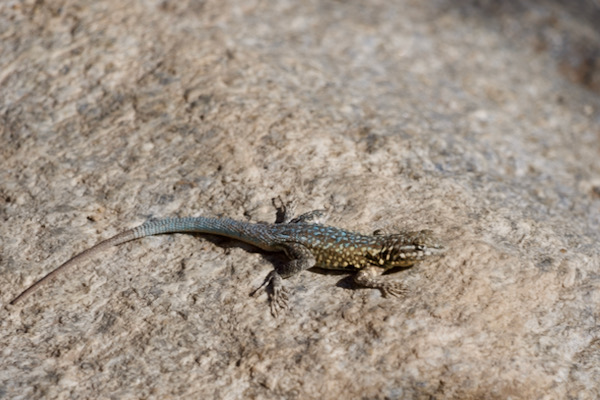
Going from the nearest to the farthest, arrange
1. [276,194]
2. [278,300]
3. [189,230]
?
[278,300], [189,230], [276,194]

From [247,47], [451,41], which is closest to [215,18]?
[247,47]

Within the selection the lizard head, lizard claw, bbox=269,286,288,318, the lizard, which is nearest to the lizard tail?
the lizard

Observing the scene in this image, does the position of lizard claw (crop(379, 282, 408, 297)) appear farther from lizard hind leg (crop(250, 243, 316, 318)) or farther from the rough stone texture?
lizard hind leg (crop(250, 243, 316, 318))

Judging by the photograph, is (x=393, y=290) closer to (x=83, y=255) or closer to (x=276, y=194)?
(x=276, y=194)

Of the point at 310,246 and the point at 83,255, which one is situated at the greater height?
the point at 83,255

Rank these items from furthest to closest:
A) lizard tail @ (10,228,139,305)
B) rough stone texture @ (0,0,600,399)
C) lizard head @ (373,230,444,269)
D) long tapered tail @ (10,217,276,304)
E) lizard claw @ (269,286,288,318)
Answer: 1. long tapered tail @ (10,217,276,304)
2. lizard tail @ (10,228,139,305)
3. lizard head @ (373,230,444,269)
4. lizard claw @ (269,286,288,318)
5. rough stone texture @ (0,0,600,399)

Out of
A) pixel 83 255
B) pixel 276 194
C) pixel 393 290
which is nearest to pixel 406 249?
pixel 393 290
